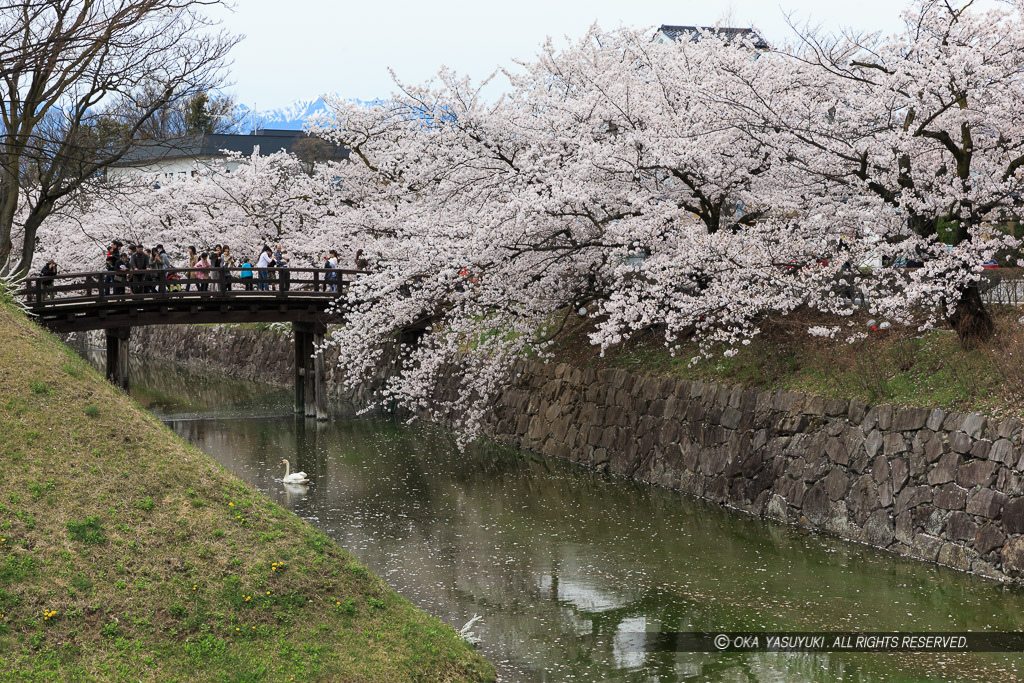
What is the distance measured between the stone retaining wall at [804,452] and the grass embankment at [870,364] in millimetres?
293

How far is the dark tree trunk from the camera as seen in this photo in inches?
495

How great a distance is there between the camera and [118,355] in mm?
24031

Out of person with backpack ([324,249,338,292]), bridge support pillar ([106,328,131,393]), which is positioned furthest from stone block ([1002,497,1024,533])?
bridge support pillar ([106,328,131,393])

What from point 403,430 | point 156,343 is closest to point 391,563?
point 403,430

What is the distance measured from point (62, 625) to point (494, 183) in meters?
12.3

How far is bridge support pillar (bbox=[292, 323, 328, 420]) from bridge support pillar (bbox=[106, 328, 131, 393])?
4719 millimetres

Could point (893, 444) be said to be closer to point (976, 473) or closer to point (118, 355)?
point (976, 473)

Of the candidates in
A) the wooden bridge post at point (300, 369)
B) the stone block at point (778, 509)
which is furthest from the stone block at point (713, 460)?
the wooden bridge post at point (300, 369)

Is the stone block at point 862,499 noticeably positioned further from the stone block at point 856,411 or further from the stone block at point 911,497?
the stone block at point 856,411

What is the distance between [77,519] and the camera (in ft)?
28.3

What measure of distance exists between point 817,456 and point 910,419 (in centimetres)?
165

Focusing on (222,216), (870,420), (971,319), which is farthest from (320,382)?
(971,319)

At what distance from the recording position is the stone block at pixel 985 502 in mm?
10781

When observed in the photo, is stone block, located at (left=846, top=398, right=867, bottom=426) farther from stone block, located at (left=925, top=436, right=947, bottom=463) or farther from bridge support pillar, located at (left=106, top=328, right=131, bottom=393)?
bridge support pillar, located at (left=106, top=328, right=131, bottom=393)
